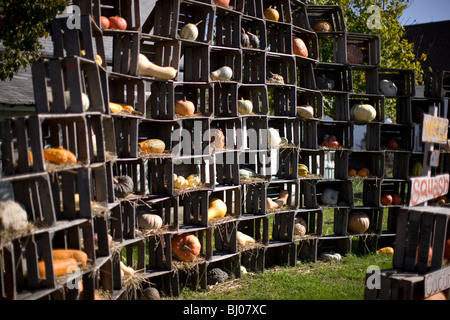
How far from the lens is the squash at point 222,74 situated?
6512 mm

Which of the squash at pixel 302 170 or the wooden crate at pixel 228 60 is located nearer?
the wooden crate at pixel 228 60

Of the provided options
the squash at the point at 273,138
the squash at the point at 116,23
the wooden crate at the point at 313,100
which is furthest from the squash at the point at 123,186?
the wooden crate at the point at 313,100

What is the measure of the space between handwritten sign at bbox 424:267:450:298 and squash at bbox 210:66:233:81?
3.65 metres

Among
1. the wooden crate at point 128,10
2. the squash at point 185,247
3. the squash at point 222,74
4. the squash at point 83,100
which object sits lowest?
the squash at point 185,247

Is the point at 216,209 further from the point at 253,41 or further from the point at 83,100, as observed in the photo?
the point at 83,100

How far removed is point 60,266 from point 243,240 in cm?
327

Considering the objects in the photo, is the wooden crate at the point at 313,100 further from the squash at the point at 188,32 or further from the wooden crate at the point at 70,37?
the wooden crate at the point at 70,37

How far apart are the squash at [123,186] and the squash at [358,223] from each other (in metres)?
4.24

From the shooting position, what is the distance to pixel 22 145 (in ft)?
12.6

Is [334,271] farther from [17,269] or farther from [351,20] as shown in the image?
[351,20]

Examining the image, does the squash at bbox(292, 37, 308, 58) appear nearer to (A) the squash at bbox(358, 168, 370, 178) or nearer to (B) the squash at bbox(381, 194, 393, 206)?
(A) the squash at bbox(358, 168, 370, 178)

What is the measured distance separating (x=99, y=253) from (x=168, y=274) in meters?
1.44

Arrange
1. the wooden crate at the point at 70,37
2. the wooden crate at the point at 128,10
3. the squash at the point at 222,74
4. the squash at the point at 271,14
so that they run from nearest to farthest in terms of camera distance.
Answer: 1. the wooden crate at the point at 70,37
2. the wooden crate at the point at 128,10
3. the squash at the point at 222,74
4. the squash at the point at 271,14

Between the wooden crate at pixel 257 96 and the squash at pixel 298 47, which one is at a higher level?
the squash at pixel 298 47
